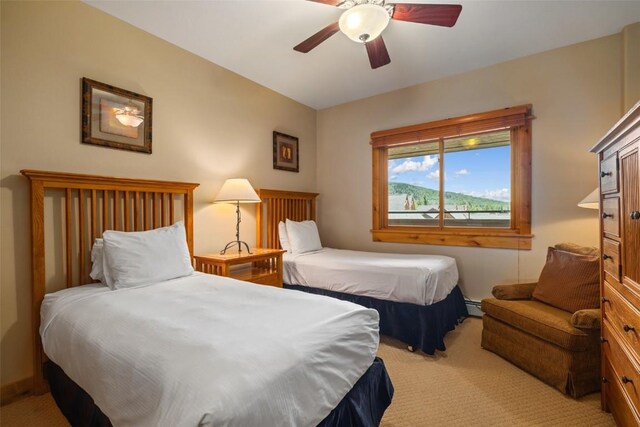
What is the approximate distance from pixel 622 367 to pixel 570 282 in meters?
0.87

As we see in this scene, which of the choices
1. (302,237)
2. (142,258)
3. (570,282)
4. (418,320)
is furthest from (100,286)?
(570,282)

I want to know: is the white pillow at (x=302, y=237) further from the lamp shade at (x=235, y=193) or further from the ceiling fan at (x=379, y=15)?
the ceiling fan at (x=379, y=15)

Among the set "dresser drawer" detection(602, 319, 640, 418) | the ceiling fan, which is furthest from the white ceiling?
"dresser drawer" detection(602, 319, 640, 418)

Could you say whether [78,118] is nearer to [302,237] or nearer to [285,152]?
[285,152]

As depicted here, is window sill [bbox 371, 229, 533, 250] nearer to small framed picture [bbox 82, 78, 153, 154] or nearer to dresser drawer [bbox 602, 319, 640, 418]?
dresser drawer [bbox 602, 319, 640, 418]

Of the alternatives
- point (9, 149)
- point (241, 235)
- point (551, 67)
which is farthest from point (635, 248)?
point (9, 149)

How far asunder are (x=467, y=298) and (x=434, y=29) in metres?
2.66

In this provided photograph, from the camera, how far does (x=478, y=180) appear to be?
331 centimetres

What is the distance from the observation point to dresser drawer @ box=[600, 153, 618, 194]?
142cm

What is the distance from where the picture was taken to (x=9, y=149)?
180cm

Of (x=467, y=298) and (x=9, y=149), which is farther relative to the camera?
(x=467, y=298)

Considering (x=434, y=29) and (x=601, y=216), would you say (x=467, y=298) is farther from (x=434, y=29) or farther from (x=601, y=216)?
(x=434, y=29)

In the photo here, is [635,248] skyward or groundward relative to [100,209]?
groundward

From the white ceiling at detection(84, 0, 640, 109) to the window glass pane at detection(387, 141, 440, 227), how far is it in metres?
0.88
